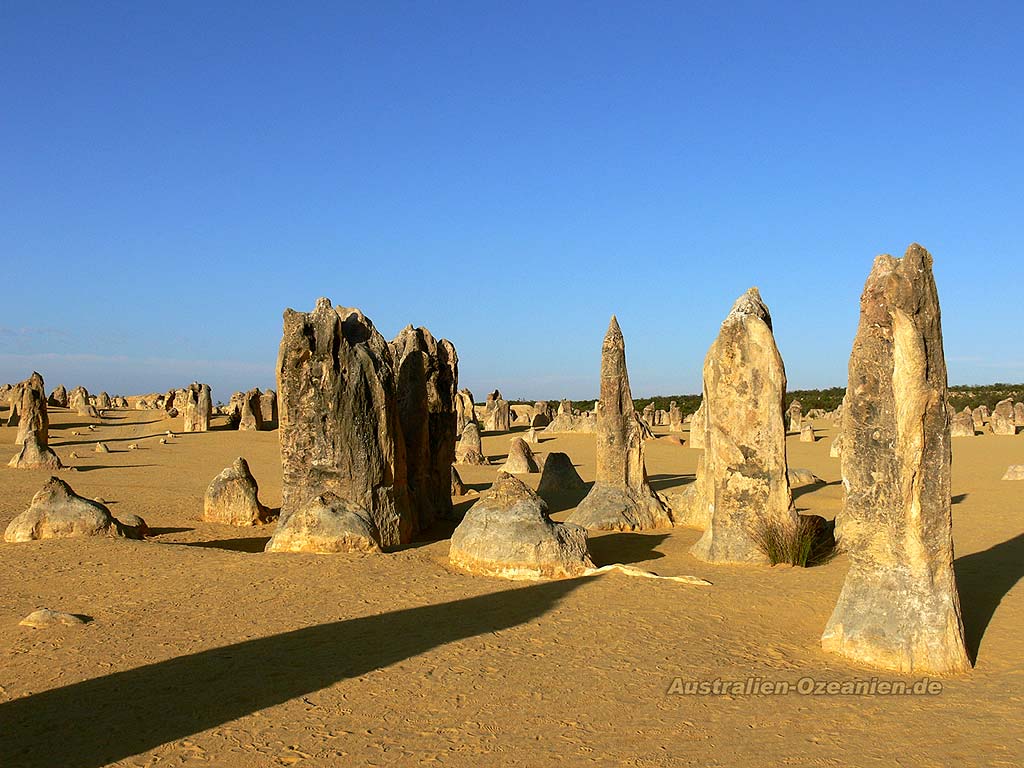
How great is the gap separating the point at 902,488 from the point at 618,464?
7.08 meters

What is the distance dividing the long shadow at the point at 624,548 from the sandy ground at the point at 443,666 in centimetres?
13

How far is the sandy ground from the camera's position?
469 cm

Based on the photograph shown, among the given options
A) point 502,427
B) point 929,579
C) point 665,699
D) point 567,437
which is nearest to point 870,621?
point 929,579

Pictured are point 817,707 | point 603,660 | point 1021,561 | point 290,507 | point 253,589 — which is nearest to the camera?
point 817,707

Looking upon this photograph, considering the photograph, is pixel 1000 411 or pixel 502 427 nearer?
pixel 1000 411

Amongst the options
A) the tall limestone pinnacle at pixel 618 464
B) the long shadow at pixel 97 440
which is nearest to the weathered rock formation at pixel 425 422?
the tall limestone pinnacle at pixel 618 464

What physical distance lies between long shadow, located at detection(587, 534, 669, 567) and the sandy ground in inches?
5.0

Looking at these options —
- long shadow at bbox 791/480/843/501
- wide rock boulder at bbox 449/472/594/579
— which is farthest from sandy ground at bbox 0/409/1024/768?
long shadow at bbox 791/480/843/501

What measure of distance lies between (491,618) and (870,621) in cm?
307

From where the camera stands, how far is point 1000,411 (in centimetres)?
3672

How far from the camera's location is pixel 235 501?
13531mm

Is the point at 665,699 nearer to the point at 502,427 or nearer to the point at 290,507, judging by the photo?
the point at 290,507

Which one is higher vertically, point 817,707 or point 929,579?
point 929,579

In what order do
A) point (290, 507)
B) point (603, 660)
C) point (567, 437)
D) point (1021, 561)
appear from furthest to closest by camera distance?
point (567, 437), point (290, 507), point (1021, 561), point (603, 660)
